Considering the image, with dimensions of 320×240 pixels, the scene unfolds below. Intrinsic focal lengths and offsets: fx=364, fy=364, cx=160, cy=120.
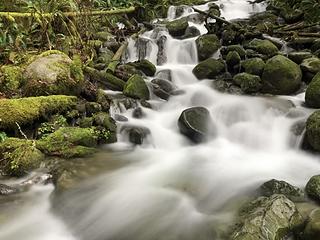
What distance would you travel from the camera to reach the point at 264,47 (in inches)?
378

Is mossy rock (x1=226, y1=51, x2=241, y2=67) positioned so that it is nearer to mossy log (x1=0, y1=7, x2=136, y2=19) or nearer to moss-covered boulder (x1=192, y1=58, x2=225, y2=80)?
moss-covered boulder (x1=192, y1=58, x2=225, y2=80)

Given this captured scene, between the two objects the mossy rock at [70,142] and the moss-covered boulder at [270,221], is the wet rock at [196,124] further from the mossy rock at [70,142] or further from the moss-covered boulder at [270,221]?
the moss-covered boulder at [270,221]

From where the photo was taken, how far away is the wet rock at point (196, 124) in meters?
6.80

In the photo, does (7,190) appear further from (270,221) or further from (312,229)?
(312,229)

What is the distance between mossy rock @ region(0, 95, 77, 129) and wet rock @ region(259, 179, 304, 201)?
12.5 ft

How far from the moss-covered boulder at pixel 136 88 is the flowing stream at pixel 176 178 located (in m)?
0.31

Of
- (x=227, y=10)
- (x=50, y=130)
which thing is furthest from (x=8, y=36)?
(x=227, y=10)

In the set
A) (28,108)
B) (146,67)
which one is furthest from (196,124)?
(146,67)

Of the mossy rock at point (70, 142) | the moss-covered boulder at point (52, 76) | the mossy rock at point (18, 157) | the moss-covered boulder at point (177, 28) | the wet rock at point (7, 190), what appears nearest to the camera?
the wet rock at point (7, 190)

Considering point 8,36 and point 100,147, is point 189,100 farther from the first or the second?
point 8,36

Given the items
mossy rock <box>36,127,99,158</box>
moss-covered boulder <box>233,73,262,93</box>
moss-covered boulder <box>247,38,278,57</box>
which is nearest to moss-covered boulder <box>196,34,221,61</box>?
moss-covered boulder <box>247,38,278,57</box>

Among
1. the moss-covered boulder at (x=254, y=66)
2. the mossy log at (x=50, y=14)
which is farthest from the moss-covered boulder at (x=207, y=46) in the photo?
the mossy log at (x=50, y=14)

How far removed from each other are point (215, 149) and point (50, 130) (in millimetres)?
2937

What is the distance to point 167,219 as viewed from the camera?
4.46m
